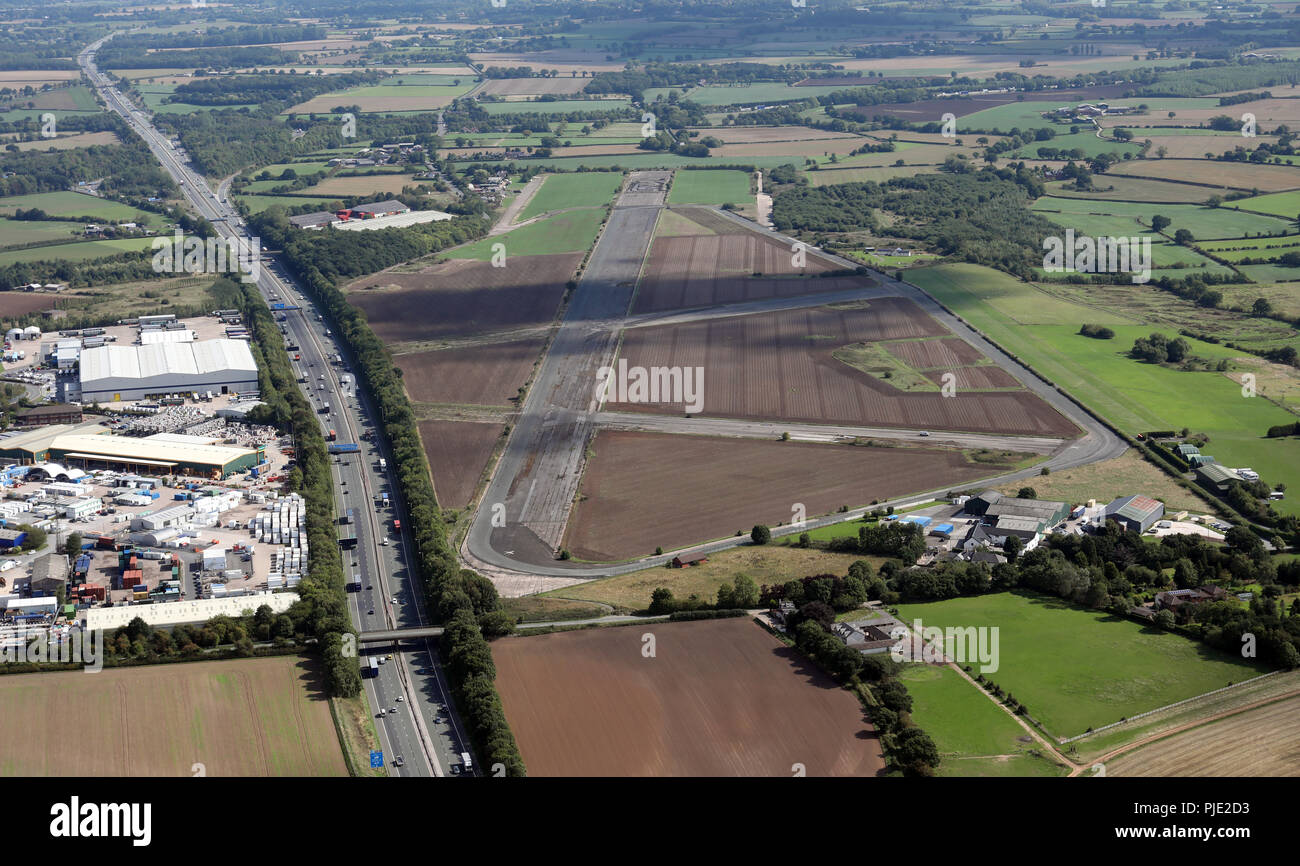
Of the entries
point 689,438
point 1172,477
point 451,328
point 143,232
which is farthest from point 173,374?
point 1172,477

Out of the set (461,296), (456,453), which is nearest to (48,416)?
(456,453)

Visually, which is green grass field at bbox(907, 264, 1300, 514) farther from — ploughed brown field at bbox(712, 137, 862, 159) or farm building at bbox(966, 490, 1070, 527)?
ploughed brown field at bbox(712, 137, 862, 159)

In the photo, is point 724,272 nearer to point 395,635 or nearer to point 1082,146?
point 395,635

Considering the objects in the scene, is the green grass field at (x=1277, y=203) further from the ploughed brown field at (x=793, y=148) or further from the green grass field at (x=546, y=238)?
the green grass field at (x=546, y=238)

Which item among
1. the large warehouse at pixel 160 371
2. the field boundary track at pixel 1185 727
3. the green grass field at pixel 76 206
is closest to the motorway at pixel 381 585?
the large warehouse at pixel 160 371

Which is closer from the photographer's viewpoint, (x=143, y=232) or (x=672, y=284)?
(x=672, y=284)
